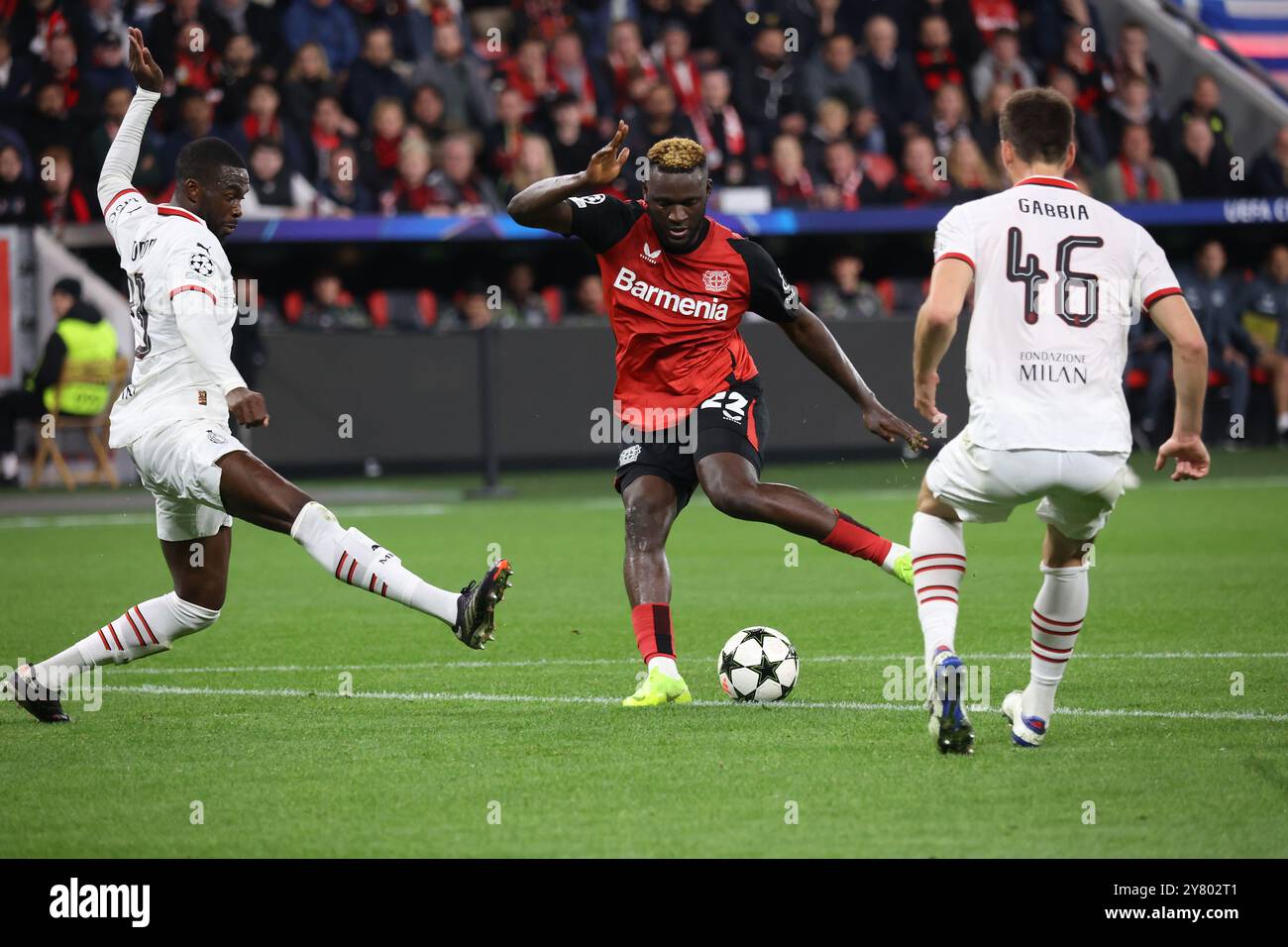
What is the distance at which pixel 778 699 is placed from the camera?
6.93 metres

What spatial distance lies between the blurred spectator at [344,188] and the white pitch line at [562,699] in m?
11.7

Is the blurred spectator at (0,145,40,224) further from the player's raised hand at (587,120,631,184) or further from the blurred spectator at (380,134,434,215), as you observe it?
the player's raised hand at (587,120,631,184)

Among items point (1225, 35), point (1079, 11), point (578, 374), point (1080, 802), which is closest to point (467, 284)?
point (578, 374)

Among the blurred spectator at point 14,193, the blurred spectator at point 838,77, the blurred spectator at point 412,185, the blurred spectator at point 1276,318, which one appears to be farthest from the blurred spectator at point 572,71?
the blurred spectator at point 1276,318

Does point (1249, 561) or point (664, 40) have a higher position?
point (664, 40)

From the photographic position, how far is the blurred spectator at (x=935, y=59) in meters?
21.5

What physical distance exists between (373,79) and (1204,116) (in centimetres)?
956

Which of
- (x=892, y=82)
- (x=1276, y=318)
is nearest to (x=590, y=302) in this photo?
(x=892, y=82)

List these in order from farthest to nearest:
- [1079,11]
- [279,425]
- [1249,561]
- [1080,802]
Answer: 1. [1079,11]
2. [279,425]
3. [1249,561]
4. [1080,802]

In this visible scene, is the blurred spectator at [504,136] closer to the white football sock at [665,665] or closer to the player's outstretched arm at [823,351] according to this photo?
the player's outstretched arm at [823,351]

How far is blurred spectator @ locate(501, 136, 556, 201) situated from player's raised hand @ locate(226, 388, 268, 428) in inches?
515
